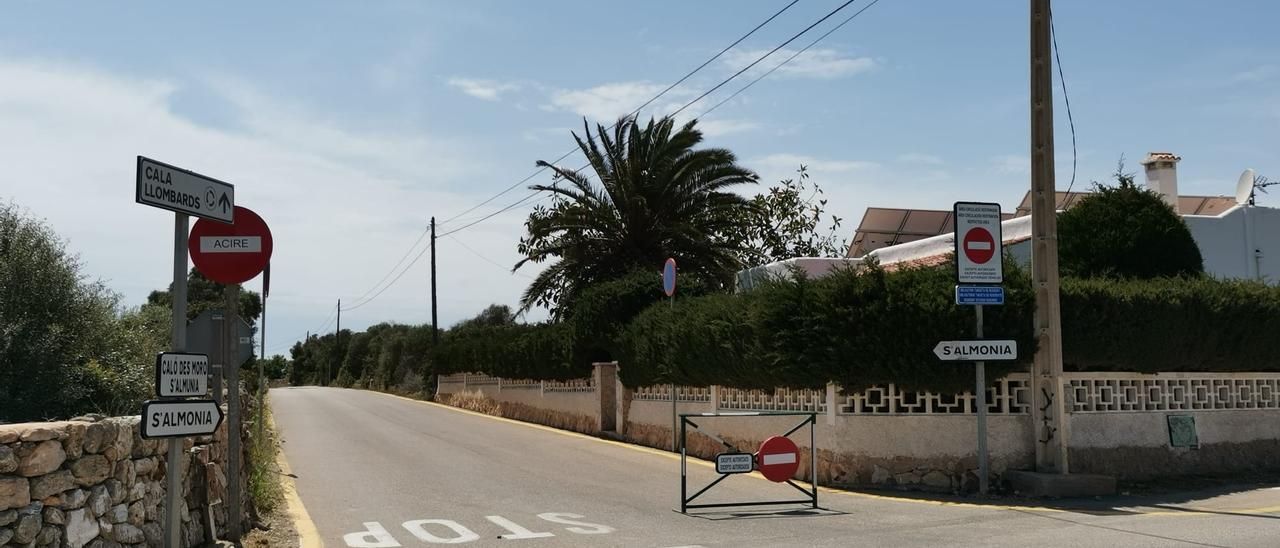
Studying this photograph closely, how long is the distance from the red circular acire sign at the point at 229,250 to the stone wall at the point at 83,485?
130 centimetres

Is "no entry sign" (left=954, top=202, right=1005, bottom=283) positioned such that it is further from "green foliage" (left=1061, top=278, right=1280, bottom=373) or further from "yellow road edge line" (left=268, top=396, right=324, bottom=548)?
"yellow road edge line" (left=268, top=396, right=324, bottom=548)

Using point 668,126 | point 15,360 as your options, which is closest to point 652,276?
point 668,126

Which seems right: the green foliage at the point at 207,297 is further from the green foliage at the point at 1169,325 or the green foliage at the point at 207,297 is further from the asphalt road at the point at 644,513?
the green foliage at the point at 1169,325

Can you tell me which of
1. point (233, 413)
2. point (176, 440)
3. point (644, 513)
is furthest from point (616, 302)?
point (176, 440)

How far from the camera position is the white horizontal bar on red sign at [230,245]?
8164 millimetres

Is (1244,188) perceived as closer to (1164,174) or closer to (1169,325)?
(1164,174)

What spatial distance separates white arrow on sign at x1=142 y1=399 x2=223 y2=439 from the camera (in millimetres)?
5938

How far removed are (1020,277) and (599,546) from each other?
7.73 m

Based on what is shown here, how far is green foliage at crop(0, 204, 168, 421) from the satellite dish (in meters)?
22.2

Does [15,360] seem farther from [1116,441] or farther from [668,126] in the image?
[668,126]

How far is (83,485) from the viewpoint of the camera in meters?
6.71

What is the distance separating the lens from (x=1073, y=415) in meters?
14.0

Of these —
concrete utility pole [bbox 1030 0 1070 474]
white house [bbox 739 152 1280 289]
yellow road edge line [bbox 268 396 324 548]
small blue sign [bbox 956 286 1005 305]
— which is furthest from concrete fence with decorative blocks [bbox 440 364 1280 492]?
yellow road edge line [bbox 268 396 324 548]

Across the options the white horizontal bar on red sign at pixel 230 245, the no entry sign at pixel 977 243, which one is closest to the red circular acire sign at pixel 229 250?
the white horizontal bar on red sign at pixel 230 245
